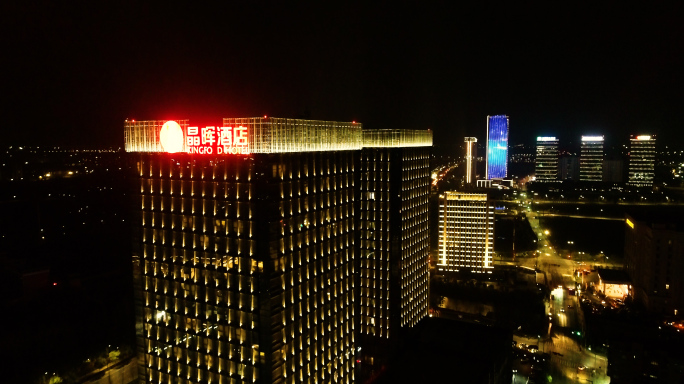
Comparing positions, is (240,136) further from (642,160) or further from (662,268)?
(642,160)

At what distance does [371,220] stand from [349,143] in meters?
16.3

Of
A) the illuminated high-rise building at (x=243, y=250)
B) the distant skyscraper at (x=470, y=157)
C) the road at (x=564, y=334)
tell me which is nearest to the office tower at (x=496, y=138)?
the distant skyscraper at (x=470, y=157)

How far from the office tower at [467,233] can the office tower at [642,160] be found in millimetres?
115164

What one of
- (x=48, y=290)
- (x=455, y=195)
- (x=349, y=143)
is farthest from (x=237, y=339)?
(x=455, y=195)

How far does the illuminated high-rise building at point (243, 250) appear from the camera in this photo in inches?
1160

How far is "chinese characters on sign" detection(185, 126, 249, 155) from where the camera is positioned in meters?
29.6

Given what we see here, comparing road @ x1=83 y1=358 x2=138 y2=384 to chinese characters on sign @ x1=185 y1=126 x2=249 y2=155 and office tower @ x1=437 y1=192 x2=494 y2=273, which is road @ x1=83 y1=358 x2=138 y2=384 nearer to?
chinese characters on sign @ x1=185 y1=126 x2=249 y2=155

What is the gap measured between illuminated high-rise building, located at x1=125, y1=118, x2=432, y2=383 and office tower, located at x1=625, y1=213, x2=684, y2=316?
53.3m

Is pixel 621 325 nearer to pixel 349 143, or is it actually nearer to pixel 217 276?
pixel 349 143

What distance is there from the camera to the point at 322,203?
Result: 3431cm

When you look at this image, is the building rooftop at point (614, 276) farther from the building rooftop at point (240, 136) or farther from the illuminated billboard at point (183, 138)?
the illuminated billboard at point (183, 138)

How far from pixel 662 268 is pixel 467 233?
1178 inches

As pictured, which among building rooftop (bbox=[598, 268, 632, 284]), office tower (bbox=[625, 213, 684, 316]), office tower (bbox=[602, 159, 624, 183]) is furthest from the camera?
office tower (bbox=[602, 159, 624, 183])

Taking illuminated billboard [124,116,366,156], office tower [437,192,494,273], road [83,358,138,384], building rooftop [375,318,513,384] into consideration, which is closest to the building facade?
building rooftop [375,318,513,384]
